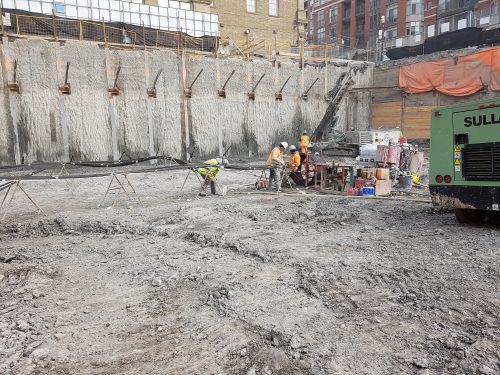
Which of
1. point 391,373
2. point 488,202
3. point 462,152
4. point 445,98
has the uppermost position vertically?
point 445,98

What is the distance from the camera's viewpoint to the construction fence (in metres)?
20.5

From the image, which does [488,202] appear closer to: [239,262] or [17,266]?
[239,262]

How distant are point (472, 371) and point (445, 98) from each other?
2485 cm

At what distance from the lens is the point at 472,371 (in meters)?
3.21

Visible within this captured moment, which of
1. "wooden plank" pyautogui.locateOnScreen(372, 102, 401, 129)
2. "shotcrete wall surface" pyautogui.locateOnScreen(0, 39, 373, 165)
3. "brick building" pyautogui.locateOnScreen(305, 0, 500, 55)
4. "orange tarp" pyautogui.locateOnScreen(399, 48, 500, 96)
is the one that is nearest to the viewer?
"shotcrete wall surface" pyautogui.locateOnScreen(0, 39, 373, 165)

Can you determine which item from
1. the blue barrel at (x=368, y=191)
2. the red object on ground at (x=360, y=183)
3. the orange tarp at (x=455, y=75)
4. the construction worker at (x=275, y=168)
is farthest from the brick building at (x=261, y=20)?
the blue barrel at (x=368, y=191)

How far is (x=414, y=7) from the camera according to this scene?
52.0 metres

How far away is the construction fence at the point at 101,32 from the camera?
20.5 meters

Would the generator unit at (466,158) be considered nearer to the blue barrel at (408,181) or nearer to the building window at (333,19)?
the blue barrel at (408,181)

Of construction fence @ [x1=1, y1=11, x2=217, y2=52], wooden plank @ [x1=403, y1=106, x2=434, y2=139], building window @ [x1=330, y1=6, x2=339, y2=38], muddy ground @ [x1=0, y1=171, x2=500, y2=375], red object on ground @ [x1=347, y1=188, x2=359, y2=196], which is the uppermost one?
building window @ [x1=330, y1=6, x2=339, y2=38]

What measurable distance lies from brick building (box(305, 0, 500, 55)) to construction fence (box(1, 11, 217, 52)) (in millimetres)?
19046

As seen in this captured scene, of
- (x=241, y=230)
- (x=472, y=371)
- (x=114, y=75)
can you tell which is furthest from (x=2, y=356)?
(x=114, y=75)

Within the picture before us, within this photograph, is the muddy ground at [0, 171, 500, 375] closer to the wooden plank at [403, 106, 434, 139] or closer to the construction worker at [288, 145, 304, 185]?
the construction worker at [288, 145, 304, 185]

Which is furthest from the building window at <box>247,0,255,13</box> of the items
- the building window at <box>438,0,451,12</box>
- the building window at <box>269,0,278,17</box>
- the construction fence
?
the building window at <box>438,0,451,12</box>
